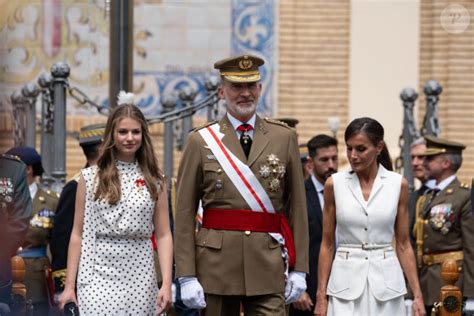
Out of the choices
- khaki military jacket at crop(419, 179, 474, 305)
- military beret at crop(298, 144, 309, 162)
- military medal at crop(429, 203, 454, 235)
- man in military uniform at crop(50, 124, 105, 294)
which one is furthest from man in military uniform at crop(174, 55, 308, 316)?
military beret at crop(298, 144, 309, 162)

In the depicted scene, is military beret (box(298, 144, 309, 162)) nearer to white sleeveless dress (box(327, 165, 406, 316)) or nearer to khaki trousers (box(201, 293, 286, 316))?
white sleeveless dress (box(327, 165, 406, 316))

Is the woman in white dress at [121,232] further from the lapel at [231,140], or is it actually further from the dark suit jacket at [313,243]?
the dark suit jacket at [313,243]

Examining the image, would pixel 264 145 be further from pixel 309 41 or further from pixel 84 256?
pixel 309 41

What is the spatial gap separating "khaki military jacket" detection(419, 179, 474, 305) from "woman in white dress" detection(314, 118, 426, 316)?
2.32 m

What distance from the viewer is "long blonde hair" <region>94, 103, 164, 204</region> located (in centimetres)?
602

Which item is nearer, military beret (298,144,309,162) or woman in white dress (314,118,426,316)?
woman in white dress (314,118,426,316)

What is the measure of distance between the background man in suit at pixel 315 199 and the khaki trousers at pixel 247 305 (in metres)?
1.66

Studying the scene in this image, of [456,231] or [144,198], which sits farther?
[456,231]

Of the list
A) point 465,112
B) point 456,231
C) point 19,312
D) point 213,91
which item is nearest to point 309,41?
point 465,112

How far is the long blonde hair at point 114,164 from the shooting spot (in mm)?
6023

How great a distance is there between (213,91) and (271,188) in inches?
270

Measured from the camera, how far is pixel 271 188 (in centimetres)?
621

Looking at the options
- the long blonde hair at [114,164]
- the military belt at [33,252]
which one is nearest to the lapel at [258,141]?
the long blonde hair at [114,164]

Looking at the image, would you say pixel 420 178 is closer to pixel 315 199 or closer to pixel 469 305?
pixel 469 305
